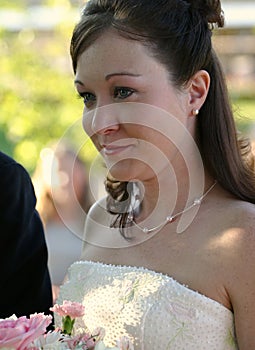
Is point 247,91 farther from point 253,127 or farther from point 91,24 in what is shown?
point 91,24

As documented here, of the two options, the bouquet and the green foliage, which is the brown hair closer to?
the bouquet

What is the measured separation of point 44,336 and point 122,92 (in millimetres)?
767

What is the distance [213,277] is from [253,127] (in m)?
2.80

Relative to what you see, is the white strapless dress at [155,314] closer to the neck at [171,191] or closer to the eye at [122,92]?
the neck at [171,191]

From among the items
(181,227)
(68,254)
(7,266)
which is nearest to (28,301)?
(7,266)

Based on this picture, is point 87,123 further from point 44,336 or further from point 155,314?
point 44,336

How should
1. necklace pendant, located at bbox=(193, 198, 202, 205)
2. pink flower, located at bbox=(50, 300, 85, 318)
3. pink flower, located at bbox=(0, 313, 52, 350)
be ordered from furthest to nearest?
necklace pendant, located at bbox=(193, 198, 202, 205)
pink flower, located at bbox=(50, 300, 85, 318)
pink flower, located at bbox=(0, 313, 52, 350)

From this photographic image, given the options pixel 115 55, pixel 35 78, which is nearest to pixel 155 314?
pixel 115 55

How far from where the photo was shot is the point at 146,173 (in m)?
2.28

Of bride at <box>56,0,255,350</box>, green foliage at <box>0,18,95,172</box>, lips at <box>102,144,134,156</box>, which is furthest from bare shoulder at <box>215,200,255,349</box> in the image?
green foliage at <box>0,18,95,172</box>

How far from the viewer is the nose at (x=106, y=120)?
2184 mm

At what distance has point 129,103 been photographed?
2186mm

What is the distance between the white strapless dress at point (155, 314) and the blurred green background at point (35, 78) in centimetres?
377

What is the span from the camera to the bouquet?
5.34ft
